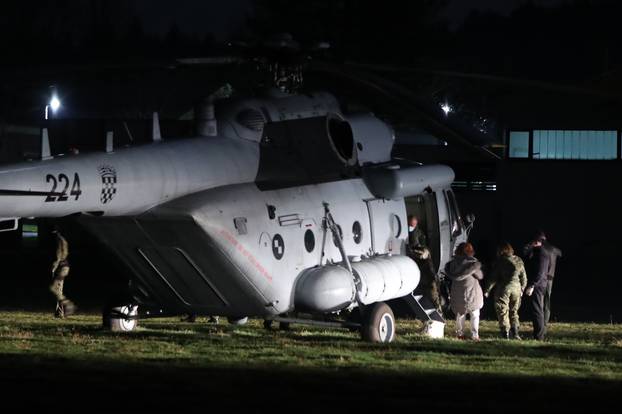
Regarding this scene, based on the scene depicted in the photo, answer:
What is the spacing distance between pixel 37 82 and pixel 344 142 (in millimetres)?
4428

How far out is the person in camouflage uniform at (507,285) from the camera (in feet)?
62.6

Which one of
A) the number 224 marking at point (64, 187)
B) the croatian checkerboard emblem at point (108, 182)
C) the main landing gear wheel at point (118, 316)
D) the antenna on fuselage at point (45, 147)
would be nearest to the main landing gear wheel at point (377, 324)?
the main landing gear wheel at point (118, 316)

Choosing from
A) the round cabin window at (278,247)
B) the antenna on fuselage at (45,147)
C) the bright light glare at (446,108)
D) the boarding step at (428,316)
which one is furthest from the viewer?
the boarding step at (428,316)

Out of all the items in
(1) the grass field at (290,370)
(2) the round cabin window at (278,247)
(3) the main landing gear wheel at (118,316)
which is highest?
(2) the round cabin window at (278,247)

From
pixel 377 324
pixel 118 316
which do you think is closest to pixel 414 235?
pixel 377 324

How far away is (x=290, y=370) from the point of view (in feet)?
46.8

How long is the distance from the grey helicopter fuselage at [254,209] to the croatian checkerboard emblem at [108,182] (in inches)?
0.6

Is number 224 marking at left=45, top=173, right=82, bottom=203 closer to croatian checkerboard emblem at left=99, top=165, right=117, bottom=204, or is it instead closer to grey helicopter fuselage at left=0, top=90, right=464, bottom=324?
grey helicopter fuselage at left=0, top=90, right=464, bottom=324

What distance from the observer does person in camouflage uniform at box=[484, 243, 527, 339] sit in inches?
751

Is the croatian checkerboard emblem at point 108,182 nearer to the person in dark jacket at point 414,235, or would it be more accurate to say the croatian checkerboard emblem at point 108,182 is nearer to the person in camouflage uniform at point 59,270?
the person in camouflage uniform at point 59,270

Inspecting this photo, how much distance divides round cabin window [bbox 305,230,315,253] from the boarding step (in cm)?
246

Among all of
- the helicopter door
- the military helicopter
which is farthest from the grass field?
the helicopter door

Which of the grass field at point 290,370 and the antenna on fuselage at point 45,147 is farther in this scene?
the antenna on fuselage at point 45,147

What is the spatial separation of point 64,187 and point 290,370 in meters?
3.31
